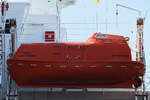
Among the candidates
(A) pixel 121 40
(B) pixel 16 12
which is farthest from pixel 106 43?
Answer: (B) pixel 16 12

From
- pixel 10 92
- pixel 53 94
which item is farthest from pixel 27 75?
pixel 53 94

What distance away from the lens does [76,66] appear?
24.2ft

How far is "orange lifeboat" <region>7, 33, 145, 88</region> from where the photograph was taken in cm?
741

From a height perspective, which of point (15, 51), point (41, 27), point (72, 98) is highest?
point (41, 27)

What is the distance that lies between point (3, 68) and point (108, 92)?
2739 millimetres

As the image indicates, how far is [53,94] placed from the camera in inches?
323

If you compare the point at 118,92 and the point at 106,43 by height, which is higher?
the point at 106,43

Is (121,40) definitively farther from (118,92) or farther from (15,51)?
(15,51)

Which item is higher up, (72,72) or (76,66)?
(76,66)

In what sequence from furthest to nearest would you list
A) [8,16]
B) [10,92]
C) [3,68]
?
1. [8,16]
2. [3,68]
3. [10,92]

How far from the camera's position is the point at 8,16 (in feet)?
31.2

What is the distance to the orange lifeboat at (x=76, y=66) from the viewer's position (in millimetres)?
7406

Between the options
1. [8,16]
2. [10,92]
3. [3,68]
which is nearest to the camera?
[10,92]

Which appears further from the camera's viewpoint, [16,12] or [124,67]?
[16,12]
